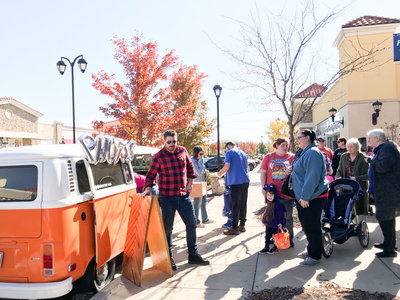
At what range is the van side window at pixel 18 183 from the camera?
3381 mm

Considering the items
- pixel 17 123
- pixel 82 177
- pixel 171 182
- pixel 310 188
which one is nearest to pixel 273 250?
pixel 310 188

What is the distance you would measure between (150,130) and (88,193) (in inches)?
463

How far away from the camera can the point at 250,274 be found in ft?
14.4

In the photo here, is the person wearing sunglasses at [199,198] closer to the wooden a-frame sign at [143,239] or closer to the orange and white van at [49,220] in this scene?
the wooden a-frame sign at [143,239]

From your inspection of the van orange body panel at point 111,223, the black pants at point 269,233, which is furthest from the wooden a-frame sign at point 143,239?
the black pants at point 269,233

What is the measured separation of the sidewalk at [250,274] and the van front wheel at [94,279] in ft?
0.40

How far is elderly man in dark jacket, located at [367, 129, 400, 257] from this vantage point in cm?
473

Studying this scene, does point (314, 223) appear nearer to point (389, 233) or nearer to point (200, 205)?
point (389, 233)

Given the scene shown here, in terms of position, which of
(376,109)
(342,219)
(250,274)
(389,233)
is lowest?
(250,274)

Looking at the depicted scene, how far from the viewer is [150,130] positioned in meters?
15.4

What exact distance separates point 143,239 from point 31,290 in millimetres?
1388

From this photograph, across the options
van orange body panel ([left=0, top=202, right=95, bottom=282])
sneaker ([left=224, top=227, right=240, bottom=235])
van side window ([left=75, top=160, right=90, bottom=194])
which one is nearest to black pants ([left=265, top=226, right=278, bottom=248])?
sneaker ([left=224, top=227, right=240, bottom=235])

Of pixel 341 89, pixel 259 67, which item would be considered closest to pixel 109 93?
pixel 259 67

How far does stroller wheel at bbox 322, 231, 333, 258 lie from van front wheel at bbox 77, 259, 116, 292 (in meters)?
3.00
